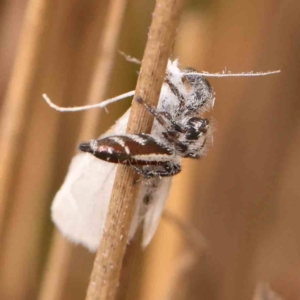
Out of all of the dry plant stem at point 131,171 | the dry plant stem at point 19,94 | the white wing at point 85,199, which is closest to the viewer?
the dry plant stem at point 131,171

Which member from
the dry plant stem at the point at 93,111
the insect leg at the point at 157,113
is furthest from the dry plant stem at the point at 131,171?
the dry plant stem at the point at 93,111

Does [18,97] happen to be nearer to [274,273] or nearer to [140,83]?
[140,83]

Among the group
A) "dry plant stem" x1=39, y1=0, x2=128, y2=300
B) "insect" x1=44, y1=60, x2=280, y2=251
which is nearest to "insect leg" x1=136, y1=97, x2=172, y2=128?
"insect" x1=44, y1=60, x2=280, y2=251

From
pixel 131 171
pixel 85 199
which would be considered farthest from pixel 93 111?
pixel 131 171

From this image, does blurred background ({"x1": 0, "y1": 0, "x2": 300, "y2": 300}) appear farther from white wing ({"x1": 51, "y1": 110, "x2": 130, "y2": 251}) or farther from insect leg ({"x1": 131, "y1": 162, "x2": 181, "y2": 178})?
insect leg ({"x1": 131, "y1": 162, "x2": 181, "y2": 178})

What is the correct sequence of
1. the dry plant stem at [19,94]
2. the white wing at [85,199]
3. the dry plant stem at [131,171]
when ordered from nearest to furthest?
the dry plant stem at [131,171] < the white wing at [85,199] < the dry plant stem at [19,94]

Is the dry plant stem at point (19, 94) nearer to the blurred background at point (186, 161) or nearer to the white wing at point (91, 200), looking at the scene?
the blurred background at point (186, 161)

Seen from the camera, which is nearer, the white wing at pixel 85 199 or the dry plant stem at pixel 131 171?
the dry plant stem at pixel 131 171

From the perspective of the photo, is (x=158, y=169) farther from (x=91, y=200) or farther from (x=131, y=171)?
(x=91, y=200)

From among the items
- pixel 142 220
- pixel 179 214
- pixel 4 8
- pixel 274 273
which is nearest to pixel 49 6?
pixel 4 8
